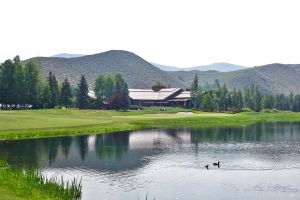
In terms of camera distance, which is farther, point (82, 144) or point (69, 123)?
point (69, 123)

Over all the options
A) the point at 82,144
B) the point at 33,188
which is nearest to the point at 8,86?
the point at 82,144

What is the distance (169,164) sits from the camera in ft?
213

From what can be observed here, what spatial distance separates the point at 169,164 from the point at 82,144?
27.6 m

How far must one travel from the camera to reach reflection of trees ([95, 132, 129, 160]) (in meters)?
74.0

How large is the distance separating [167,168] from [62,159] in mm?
17859

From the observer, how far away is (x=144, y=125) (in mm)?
134375

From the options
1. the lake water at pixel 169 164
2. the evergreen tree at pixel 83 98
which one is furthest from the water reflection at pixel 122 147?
the evergreen tree at pixel 83 98

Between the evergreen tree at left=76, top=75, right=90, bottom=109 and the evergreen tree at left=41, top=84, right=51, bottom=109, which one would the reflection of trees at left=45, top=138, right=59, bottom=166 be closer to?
the evergreen tree at left=41, top=84, right=51, bottom=109

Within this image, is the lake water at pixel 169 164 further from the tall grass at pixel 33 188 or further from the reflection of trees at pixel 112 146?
the tall grass at pixel 33 188

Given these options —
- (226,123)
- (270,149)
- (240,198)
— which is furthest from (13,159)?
(226,123)

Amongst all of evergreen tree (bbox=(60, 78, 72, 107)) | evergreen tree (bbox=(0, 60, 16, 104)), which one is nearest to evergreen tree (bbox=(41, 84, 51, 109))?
evergreen tree (bbox=(0, 60, 16, 104))

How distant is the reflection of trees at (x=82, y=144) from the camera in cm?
7519

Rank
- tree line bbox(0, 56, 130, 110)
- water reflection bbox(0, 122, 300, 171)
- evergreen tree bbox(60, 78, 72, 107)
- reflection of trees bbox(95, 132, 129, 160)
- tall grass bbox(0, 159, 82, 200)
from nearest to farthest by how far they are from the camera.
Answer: tall grass bbox(0, 159, 82, 200) < water reflection bbox(0, 122, 300, 171) < reflection of trees bbox(95, 132, 129, 160) < tree line bbox(0, 56, 130, 110) < evergreen tree bbox(60, 78, 72, 107)

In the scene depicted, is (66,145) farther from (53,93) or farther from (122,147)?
(53,93)
